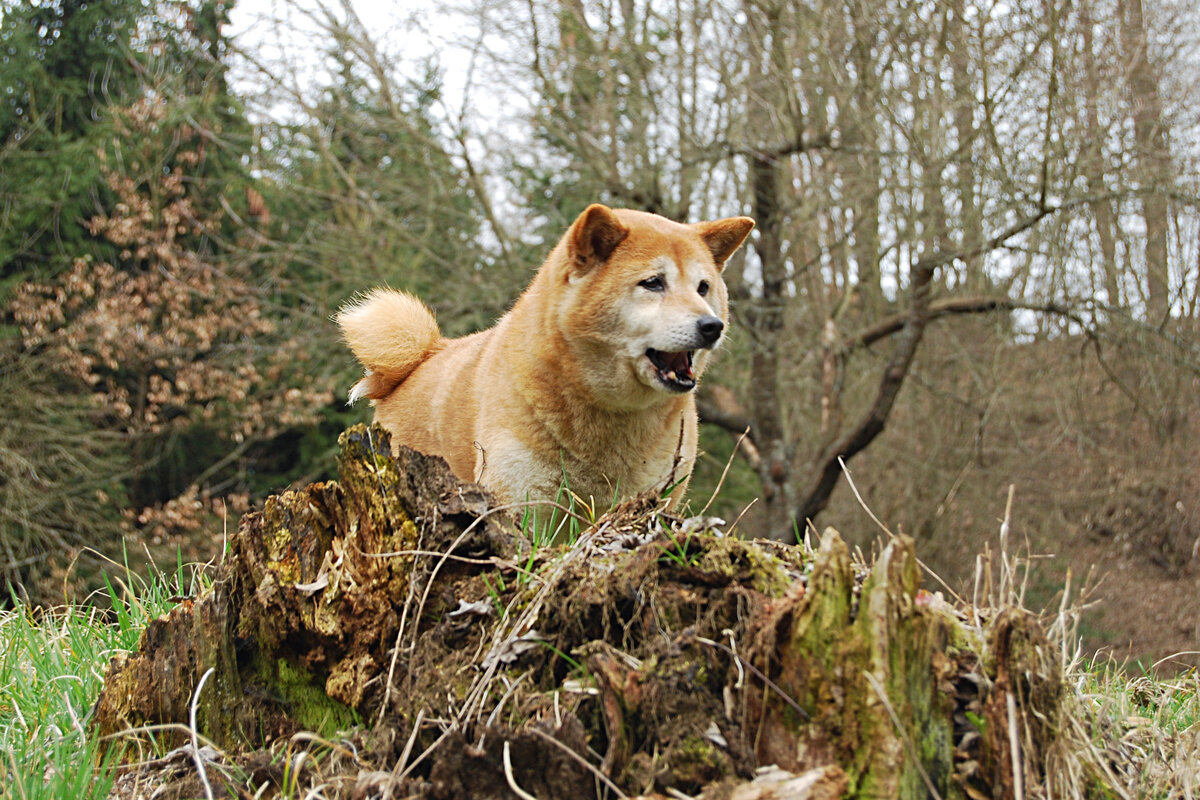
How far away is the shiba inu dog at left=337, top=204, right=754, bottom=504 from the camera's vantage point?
3891 millimetres

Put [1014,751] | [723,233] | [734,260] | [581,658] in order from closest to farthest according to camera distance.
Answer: [1014,751]
[581,658]
[723,233]
[734,260]

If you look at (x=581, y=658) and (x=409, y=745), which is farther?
(x=581, y=658)

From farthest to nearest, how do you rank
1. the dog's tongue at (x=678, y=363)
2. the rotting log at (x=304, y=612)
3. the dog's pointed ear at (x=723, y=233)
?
the dog's pointed ear at (x=723, y=233), the dog's tongue at (x=678, y=363), the rotting log at (x=304, y=612)

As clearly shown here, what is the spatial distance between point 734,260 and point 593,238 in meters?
8.20

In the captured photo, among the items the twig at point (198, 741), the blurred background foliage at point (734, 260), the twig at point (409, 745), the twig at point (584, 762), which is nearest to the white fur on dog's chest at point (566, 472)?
the twig at point (198, 741)

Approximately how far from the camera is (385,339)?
16.7 ft

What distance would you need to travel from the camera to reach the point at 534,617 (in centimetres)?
200

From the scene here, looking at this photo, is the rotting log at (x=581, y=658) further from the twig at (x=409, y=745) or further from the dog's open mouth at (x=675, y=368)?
the dog's open mouth at (x=675, y=368)

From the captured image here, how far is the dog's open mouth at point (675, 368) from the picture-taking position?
154 inches

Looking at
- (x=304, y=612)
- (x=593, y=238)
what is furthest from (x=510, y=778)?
(x=593, y=238)

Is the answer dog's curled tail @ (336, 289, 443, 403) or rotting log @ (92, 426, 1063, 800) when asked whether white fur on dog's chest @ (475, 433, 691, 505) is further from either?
rotting log @ (92, 426, 1063, 800)

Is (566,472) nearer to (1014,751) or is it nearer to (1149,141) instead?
(1014,751)

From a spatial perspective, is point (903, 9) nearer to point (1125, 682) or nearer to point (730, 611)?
point (1125, 682)

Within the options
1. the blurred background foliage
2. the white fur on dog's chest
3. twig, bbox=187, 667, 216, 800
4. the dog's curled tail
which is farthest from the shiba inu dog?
the blurred background foliage
